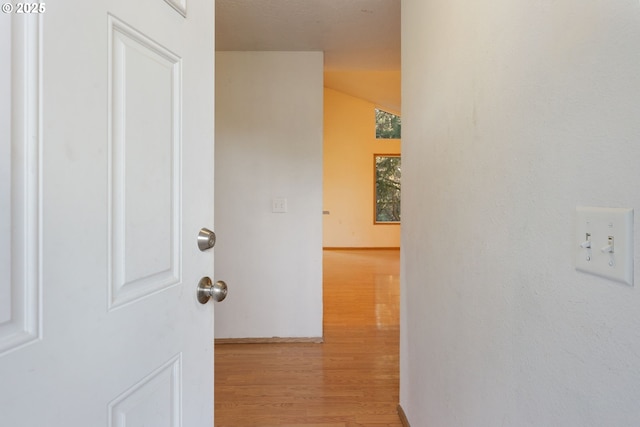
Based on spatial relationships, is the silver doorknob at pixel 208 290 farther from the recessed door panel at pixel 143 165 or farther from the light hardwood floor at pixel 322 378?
the light hardwood floor at pixel 322 378

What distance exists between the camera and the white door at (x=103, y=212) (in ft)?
1.51

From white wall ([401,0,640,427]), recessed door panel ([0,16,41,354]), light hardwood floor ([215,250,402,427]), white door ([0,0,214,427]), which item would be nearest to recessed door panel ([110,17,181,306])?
white door ([0,0,214,427])

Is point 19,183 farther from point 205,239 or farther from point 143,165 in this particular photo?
point 205,239

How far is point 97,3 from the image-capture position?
22.6 inches

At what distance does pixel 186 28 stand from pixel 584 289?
101 cm

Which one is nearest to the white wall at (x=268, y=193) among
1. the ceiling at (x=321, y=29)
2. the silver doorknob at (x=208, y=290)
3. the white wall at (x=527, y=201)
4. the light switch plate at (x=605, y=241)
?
the ceiling at (x=321, y=29)

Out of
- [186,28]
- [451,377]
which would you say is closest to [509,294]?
[451,377]

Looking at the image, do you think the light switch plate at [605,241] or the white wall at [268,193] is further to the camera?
the white wall at [268,193]

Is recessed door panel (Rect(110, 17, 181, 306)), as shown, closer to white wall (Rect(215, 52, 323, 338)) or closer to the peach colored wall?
white wall (Rect(215, 52, 323, 338))

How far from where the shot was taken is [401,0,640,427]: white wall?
554mm

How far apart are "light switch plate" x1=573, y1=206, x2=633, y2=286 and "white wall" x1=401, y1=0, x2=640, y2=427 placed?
1cm

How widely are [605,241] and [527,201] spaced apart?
22cm

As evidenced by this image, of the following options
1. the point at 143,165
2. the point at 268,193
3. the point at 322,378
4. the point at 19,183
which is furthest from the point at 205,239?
the point at 268,193

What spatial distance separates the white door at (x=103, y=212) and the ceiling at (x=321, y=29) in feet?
5.32
